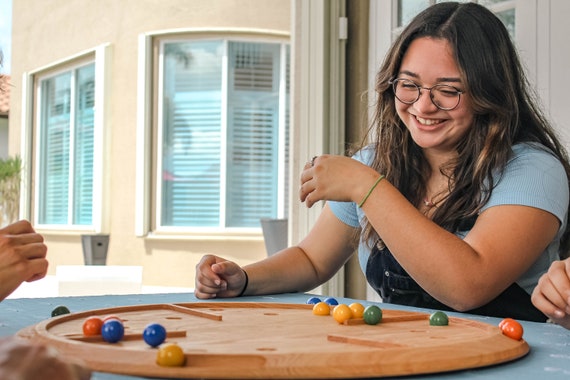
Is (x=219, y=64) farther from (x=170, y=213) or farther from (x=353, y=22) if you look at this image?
(x=353, y=22)

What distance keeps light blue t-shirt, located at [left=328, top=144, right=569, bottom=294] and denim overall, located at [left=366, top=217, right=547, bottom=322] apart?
0.18 feet

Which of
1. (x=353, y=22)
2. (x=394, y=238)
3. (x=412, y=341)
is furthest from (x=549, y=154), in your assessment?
(x=353, y=22)

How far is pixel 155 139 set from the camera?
8633 mm

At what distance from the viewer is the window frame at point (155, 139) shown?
27.5ft

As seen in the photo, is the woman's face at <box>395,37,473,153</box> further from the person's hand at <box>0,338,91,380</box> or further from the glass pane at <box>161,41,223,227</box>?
the glass pane at <box>161,41,223,227</box>

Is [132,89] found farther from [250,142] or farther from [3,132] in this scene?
[3,132]

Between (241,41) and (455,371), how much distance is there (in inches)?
310

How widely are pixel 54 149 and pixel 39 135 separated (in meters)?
0.36

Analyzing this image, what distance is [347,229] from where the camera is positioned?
6.10ft

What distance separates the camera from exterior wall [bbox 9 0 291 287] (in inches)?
326

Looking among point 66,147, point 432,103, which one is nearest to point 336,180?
point 432,103

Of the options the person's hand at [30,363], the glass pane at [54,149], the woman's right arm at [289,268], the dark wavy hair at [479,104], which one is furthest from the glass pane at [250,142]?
the person's hand at [30,363]

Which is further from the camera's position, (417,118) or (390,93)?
(390,93)

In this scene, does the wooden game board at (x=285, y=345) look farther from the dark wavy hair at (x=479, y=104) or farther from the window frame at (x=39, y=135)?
the window frame at (x=39, y=135)
